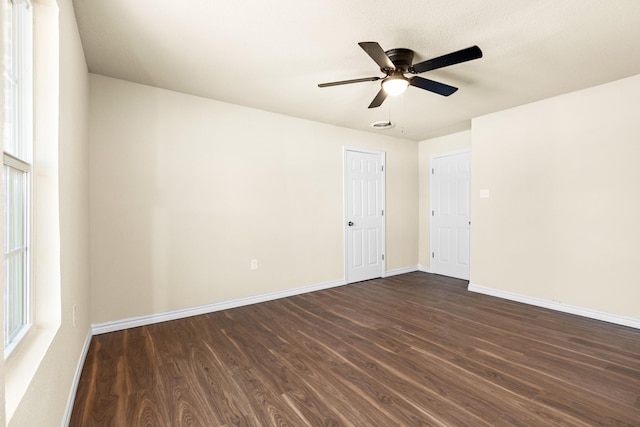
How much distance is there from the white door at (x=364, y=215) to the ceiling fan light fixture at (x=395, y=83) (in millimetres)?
2216

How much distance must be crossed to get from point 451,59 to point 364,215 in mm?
3041

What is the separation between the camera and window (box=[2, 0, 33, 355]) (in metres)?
1.23

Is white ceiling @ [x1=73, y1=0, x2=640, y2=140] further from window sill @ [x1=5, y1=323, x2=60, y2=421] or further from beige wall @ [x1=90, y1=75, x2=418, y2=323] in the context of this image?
window sill @ [x1=5, y1=323, x2=60, y2=421]

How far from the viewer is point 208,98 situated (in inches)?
138

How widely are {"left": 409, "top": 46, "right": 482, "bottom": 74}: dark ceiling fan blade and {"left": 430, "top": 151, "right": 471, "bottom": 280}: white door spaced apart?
3078mm

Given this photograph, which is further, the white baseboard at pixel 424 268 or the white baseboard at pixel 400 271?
the white baseboard at pixel 424 268

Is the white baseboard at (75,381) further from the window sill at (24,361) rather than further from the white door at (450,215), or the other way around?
the white door at (450,215)

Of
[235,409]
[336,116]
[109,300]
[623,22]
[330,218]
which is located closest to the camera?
[235,409]

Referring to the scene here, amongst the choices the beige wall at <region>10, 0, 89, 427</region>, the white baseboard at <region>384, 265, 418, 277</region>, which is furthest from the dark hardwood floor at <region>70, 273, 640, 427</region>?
the white baseboard at <region>384, 265, 418, 277</region>

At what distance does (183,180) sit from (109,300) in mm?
1393

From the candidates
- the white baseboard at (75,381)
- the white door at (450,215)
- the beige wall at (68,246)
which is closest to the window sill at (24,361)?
the beige wall at (68,246)

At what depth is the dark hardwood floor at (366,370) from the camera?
1.79m

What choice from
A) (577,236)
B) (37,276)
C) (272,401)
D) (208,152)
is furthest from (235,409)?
(577,236)

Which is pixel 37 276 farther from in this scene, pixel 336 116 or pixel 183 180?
pixel 336 116
